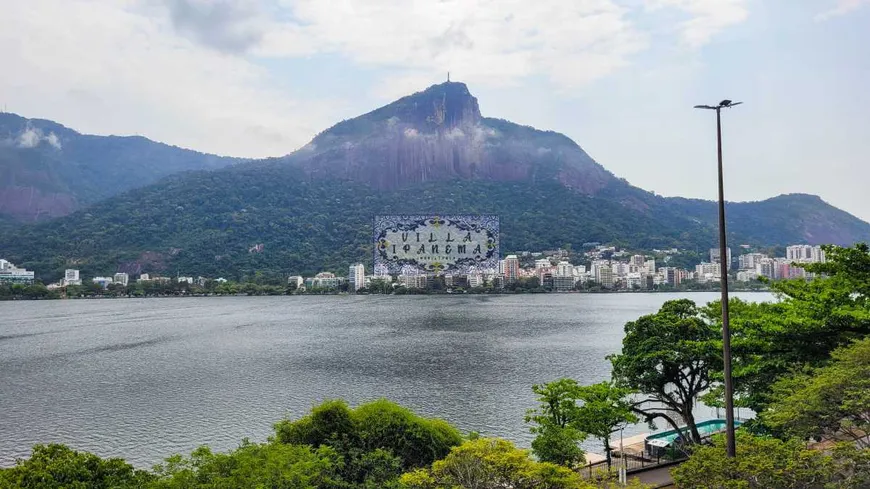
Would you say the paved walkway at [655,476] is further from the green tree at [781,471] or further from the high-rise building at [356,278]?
the high-rise building at [356,278]

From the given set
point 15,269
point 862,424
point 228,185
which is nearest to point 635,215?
point 228,185

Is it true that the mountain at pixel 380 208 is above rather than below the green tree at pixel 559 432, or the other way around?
above

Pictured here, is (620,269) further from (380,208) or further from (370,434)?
(370,434)

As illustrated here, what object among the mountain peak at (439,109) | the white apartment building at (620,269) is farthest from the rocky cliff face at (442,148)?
the white apartment building at (620,269)

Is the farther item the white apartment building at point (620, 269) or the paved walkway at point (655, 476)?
the white apartment building at point (620, 269)

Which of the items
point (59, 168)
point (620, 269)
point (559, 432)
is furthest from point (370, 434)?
point (59, 168)

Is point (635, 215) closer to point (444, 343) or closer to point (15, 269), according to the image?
point (444, 343)

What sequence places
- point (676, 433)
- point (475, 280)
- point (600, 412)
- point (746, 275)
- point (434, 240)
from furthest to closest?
point (475, 280) < point (746, 275) < point (434, 240) < point (676, 433) < point (600, 412)
